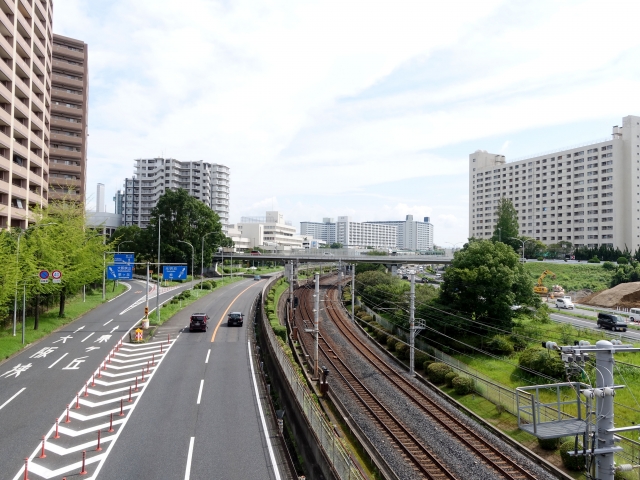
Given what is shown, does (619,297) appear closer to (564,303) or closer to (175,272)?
(564,303)

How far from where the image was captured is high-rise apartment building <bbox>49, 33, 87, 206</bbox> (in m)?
74.6

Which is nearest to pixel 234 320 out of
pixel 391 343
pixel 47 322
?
pixel 391 343

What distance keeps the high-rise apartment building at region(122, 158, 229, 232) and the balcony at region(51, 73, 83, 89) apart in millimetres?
64453

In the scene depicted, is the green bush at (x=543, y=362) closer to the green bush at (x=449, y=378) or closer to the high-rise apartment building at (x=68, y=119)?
the green bush at (x=449, y=378)

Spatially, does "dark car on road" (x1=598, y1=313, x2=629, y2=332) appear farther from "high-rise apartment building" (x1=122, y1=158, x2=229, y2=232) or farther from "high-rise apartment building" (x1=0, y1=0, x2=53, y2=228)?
"high-rise apartment building" (x1=122, y1=158, x2=229, y2=232)

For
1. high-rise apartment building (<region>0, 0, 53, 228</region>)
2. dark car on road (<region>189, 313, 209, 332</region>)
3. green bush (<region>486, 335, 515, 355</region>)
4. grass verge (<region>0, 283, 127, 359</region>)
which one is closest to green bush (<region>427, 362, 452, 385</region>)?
green bush (<region>486, 335, 515, 355</region>)

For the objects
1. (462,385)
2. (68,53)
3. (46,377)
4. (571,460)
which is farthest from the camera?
(68,53)

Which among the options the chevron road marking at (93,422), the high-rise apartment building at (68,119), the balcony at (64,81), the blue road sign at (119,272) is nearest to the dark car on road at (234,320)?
the blue road sign at (119,272)

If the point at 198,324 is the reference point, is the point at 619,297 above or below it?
above

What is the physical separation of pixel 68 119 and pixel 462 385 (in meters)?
73.8

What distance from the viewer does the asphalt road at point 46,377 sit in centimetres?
1748

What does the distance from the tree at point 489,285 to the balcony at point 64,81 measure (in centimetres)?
6817

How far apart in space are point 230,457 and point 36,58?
5722cm

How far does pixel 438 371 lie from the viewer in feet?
108
